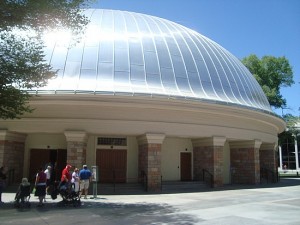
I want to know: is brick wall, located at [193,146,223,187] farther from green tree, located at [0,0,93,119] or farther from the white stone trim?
green tree, located at [0,0,93,119]

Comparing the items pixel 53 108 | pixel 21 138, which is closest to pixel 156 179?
pixel 53 108

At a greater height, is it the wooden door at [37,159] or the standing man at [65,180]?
the wooden door at [37,159]

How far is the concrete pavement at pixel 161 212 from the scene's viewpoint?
979 cm

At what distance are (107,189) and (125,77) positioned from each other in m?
6.00

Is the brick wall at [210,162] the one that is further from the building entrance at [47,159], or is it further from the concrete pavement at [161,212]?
the building entrance at [47,159]

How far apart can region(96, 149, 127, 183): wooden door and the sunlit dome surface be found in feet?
13.8

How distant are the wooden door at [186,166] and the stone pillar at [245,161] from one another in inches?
146

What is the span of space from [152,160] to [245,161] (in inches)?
322

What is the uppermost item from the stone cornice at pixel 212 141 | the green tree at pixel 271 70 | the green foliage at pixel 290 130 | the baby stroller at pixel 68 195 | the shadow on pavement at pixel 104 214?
the green tree at pixel 271 70

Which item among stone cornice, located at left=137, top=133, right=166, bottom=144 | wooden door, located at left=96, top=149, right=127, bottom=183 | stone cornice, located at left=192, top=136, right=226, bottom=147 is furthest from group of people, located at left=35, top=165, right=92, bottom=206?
stone cornice, located at left=192, top=136, right=226, bottom=147

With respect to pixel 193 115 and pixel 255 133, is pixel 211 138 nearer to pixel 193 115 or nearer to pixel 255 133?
pixel 193 115

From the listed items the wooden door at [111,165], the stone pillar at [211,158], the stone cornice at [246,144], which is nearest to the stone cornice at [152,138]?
the wooden door at [111,165]

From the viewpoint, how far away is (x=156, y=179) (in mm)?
18125

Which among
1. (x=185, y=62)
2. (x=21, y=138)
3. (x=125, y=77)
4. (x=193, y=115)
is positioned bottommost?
(x=21, y=138)
